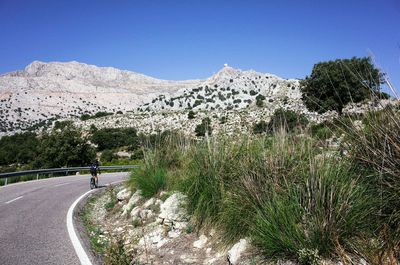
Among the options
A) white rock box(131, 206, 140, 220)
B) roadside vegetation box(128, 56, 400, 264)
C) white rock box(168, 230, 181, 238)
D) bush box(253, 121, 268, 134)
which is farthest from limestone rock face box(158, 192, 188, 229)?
bush box(253, 121, 268, 134)

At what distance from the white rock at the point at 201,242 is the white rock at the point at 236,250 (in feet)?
3.43

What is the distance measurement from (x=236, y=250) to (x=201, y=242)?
1.19m

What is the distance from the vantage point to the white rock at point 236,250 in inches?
144

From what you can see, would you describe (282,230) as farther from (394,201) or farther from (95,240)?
(95,240)

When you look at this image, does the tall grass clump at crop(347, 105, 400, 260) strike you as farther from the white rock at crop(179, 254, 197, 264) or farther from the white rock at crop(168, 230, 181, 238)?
the white rock at crop(168, 230, 181, 238)

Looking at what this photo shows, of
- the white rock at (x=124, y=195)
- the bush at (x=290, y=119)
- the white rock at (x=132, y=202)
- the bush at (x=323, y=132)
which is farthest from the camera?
the white rock at (x=124, y=195)

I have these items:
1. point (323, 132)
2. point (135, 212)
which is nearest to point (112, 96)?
point (135, 212)

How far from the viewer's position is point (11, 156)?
49.0 metres

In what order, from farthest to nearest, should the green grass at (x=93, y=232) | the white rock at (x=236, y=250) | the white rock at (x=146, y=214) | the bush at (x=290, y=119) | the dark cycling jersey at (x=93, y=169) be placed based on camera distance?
the dark cycling jersey at (x=93, y=169), the white rock at (x=146, y=214), the green grass at (x=93, y=232), the bush at (x=290, y=119), the white rock at (x=236, y=250)

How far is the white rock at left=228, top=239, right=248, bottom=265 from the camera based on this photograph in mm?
3655

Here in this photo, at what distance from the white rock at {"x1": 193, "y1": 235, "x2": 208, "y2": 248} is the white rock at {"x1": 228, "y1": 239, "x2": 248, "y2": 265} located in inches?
41.1

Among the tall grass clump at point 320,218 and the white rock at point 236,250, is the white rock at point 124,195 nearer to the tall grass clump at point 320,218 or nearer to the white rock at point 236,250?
the white rock at point 236,250

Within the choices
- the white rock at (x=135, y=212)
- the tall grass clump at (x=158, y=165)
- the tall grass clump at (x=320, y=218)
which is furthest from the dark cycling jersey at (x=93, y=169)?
the tall grass clump at (x=320, y=218)

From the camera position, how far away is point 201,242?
4.78 m
